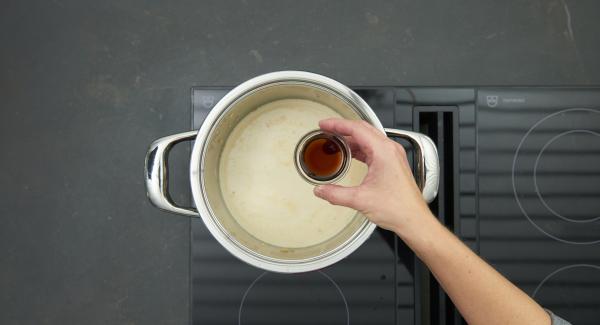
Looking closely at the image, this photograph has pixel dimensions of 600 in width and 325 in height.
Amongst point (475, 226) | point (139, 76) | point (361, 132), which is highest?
point (139, 76)

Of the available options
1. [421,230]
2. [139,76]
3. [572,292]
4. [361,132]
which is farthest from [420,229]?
[139,76]

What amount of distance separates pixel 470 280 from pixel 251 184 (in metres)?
0.28

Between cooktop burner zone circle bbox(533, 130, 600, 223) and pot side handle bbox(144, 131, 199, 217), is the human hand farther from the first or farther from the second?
cooktop burner zone circle bbox(533, 130, 600, 223)

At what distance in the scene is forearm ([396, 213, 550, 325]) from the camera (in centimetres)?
44

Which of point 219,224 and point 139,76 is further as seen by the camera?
point 139,76

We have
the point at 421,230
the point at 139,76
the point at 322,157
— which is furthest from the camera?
the point at 139,76

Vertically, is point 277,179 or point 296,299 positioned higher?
point 277,179

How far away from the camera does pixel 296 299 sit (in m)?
0.60

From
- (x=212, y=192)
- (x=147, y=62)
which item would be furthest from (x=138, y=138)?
(x=212, y=192)

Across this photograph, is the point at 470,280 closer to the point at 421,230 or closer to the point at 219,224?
the point at 421,230

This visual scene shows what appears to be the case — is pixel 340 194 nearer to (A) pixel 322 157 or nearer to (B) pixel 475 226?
(A) pixel 322 157

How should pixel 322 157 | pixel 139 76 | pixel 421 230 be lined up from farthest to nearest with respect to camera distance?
Answer: pixel 139 76, pixel 322 157, pixel 421 230

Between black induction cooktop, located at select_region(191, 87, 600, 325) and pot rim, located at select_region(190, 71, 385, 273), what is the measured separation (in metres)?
0.15

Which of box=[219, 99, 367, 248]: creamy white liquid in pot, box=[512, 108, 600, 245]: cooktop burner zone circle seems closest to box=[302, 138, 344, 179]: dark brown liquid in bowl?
box=[219, 99, 367, 248]: creamy white liquid in pot
